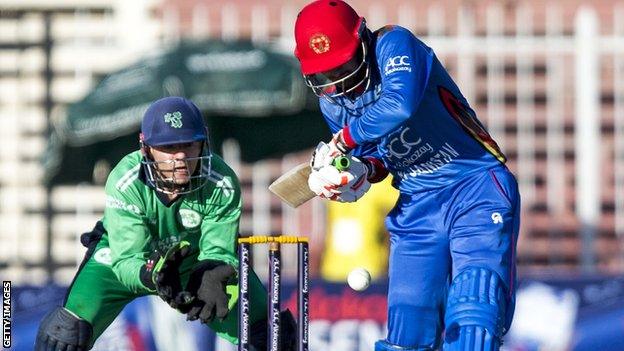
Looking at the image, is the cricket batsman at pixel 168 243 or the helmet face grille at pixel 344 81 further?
the cricket batsman at pixel 168 243

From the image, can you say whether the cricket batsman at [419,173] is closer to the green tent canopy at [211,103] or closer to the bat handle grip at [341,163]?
the bat handle grip at [341,163]

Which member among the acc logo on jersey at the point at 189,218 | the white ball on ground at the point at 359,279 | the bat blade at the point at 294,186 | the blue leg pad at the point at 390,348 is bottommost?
the blue leg pad at the point at 390,348

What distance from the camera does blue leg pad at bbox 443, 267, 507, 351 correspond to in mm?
7973

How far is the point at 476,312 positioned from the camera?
8008 mm

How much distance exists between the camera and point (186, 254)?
328 inches

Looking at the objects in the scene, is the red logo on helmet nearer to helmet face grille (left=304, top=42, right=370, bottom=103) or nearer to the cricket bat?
helmet face grille (left=304, top=42, right=370, bottom=103)

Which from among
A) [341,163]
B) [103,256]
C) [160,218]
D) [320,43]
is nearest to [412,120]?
[341,163]

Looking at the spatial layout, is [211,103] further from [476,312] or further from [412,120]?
[476,312]

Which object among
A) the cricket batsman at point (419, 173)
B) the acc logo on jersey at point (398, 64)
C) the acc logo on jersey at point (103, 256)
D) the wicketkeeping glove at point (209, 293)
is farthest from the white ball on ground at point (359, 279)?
the acc logo on jersey at point (103, 256)

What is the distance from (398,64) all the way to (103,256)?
2168 mm

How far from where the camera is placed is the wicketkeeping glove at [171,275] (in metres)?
8.28

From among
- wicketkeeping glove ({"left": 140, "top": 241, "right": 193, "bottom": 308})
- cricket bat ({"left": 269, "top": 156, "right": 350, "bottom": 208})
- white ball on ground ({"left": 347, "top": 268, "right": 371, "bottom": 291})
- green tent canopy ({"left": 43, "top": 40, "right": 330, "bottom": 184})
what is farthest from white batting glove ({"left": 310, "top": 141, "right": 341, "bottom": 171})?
green tent canopy ({"left": 43, "top": 40, "right": 330, "bottom": 184})

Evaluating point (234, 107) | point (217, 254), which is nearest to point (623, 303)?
point (234, 107)

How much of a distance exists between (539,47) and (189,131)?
29.7 feet
